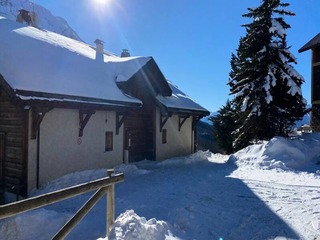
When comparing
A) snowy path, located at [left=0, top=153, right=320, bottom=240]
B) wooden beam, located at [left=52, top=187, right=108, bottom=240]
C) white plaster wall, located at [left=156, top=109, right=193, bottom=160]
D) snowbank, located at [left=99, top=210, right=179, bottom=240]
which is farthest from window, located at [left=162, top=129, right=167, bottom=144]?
wooden beam, located at [left=52, top=187, right=108, bottom=240]

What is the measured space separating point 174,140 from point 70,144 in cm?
897

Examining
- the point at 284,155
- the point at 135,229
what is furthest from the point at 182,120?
the point at 135,229

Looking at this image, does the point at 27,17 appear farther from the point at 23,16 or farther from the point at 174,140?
the point at 174,140

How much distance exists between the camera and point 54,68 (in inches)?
446

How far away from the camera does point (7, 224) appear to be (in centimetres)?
712

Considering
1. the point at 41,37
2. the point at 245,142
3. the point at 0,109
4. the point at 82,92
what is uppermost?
the point at 41,37

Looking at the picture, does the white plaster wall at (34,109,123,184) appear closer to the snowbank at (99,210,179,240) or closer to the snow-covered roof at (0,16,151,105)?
the snow-covered roof at (0,16,151,105)

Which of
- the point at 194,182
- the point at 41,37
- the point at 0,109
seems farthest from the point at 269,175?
the point at 41,37

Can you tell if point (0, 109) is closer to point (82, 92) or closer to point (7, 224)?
point (82, 92)

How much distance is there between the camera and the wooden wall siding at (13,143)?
9.49 meters

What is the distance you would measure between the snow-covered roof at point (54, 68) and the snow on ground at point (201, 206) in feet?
10.5

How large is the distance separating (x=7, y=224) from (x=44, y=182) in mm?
2931

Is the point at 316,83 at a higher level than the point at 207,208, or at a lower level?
higher

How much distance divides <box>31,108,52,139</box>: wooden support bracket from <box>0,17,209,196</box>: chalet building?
30 millimetres
